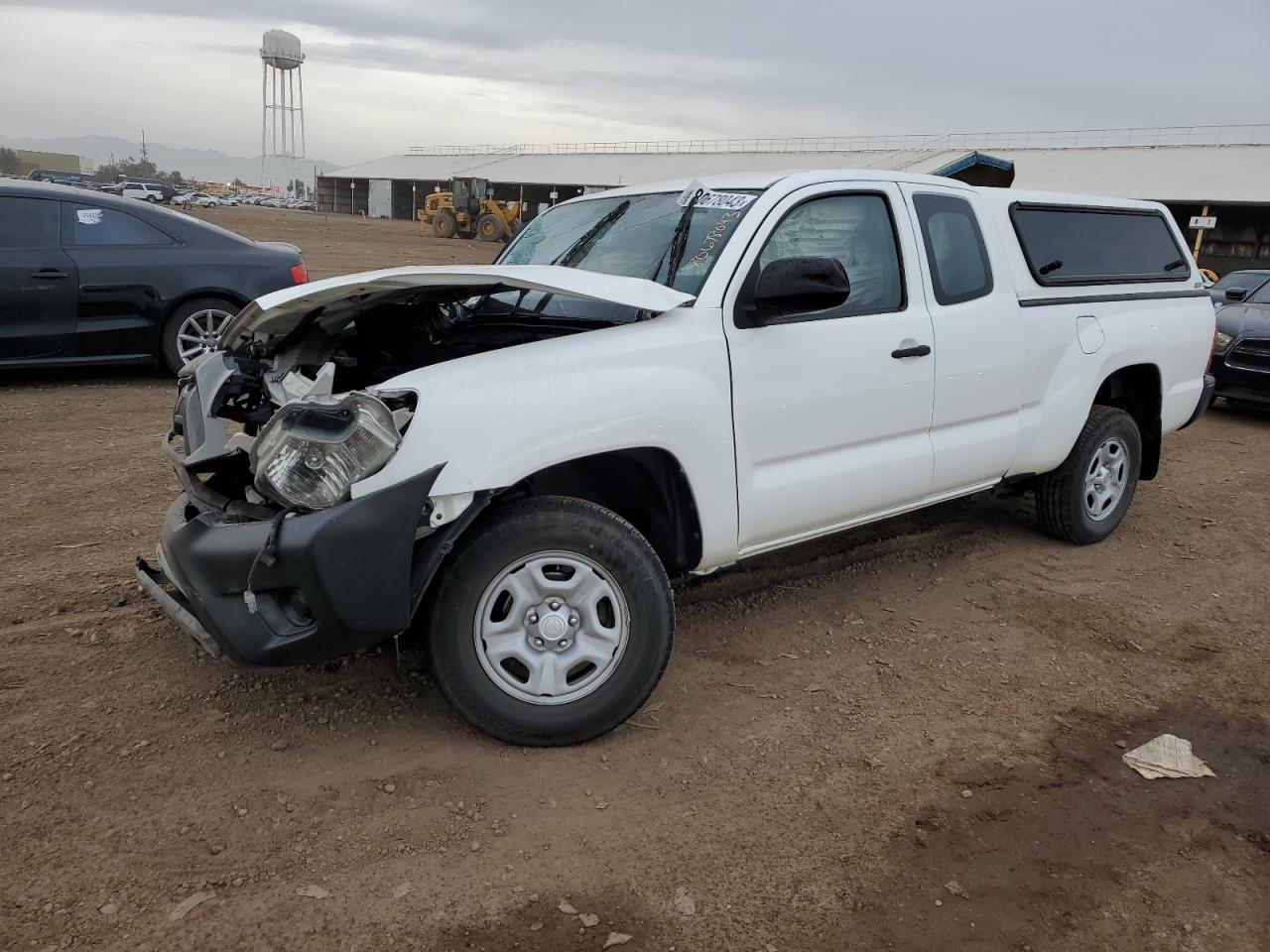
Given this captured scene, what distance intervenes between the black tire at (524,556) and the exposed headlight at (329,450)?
419 mm

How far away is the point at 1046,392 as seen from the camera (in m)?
4.68

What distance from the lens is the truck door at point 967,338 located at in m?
4.12

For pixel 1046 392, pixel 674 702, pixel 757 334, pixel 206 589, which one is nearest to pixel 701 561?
pixel 674 702

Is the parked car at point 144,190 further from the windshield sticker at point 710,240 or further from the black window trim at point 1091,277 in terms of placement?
the windshield sticker at point 710,240

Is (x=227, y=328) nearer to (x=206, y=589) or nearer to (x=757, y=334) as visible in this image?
(x=206, y=589)

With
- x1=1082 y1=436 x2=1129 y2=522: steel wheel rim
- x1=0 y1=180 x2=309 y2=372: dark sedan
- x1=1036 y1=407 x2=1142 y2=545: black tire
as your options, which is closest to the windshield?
x1=1036 y1=407 x2=1142 y2=545: black tire

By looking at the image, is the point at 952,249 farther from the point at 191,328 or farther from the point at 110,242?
the point at 110,242

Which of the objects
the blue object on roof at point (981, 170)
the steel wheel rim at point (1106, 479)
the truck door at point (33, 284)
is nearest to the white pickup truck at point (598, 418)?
the steel wheel rim at point (1106, 479)

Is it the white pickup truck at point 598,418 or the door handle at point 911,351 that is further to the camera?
the door handle at point 911,351

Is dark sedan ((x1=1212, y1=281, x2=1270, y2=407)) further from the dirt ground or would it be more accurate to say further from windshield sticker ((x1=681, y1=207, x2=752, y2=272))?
windshield sticker ((x1=681, y1=207, x2=752, y2=272))

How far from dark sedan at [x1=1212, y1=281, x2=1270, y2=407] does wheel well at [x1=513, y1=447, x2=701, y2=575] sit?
25.8 feet

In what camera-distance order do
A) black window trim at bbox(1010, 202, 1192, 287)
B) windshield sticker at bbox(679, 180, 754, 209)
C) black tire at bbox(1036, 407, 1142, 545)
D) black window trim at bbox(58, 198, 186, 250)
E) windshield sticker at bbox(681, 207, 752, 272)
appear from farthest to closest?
black window trim at bbox(58, 198, 186, 250) < black tire at bbox(1036, 407, 1142, 545) < black window trim at bbox(1010, 202, 1192, 287) < windshield sticker at bbox(679, 180, 754, 209) < windshield sticker at bbox(681, 207, 752, 272)

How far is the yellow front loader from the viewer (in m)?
37.8

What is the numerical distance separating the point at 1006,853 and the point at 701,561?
135cm
